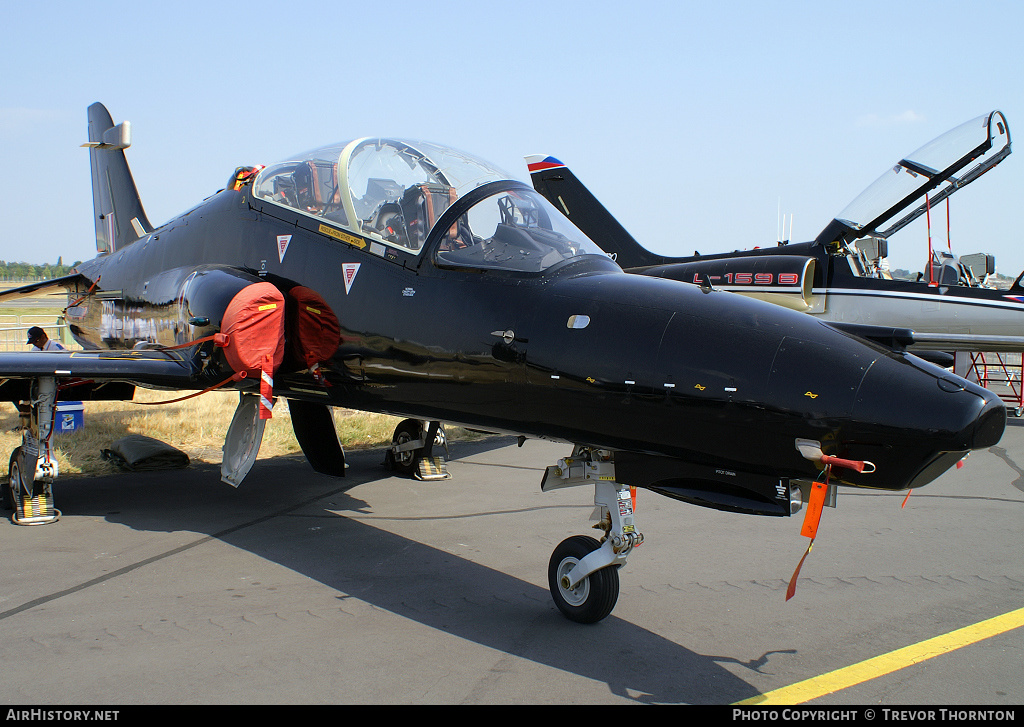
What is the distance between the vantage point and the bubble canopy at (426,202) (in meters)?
4.91

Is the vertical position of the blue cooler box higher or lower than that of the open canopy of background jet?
lower

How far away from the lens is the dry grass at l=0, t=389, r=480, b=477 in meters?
9.93

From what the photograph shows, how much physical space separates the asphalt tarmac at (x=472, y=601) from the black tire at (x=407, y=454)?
1053 mm

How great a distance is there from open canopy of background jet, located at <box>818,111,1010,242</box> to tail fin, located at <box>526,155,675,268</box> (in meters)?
4.82

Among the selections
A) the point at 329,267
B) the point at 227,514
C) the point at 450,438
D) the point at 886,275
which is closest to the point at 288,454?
the point at 450,438

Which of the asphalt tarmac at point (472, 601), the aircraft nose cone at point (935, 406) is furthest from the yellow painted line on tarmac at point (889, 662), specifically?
the aircraft nose cone at point (935, 406)

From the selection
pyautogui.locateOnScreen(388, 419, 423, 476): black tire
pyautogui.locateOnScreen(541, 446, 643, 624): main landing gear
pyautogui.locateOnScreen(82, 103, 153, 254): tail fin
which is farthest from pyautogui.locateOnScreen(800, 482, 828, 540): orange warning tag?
pyautogui.locateOnScreen(82, 103, 153, 254): tail fin

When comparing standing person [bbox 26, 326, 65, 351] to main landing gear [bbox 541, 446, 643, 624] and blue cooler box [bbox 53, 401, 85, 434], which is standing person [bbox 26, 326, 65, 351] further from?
main landing gear [bbox 541, 446, 643, 624]

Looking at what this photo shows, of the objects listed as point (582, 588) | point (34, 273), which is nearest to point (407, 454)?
point (582, 588)

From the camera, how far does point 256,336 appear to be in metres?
5.59

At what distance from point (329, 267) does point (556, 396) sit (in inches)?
98.1

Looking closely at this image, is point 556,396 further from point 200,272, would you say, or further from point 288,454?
point 288,454

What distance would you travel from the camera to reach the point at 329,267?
19.0 ft

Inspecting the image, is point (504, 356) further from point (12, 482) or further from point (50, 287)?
point (50, 287)
